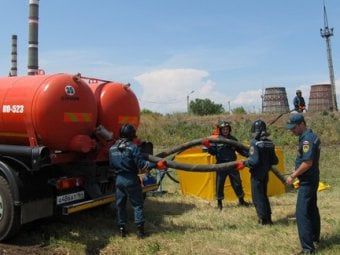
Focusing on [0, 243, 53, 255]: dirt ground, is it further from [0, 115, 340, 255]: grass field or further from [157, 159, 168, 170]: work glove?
[157, 159, 168, 170]: work glove

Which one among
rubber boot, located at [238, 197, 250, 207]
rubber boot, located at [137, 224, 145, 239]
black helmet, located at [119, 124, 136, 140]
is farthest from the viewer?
rubber boot, located at [238, 197, 250, 207]

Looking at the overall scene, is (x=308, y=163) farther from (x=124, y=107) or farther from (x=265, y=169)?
(x=124, y=107)

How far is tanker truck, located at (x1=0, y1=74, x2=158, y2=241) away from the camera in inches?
272

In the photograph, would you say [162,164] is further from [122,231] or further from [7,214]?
[7,214]

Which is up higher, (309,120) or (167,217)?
(309,120)

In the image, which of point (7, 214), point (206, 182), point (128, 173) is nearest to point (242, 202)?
point (206, 182)

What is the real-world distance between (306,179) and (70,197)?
3457 millimetres

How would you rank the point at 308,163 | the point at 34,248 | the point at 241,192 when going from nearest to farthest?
the point at 308,163
the point at 34,248
the point at 241,192

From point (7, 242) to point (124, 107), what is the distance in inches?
111

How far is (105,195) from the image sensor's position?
763cm

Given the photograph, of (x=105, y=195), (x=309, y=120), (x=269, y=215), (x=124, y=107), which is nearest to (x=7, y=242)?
(x=105, y=195)

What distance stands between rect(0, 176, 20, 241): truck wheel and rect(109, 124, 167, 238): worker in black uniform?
1.47 meters

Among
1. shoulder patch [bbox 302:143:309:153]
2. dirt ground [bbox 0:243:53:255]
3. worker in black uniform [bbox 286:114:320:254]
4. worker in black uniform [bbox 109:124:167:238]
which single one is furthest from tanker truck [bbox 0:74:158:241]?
shoulder patch [bbox 302:143:309:153]

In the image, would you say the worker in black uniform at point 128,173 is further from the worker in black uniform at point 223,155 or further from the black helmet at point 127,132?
the worker in black uniform at point 223,155
